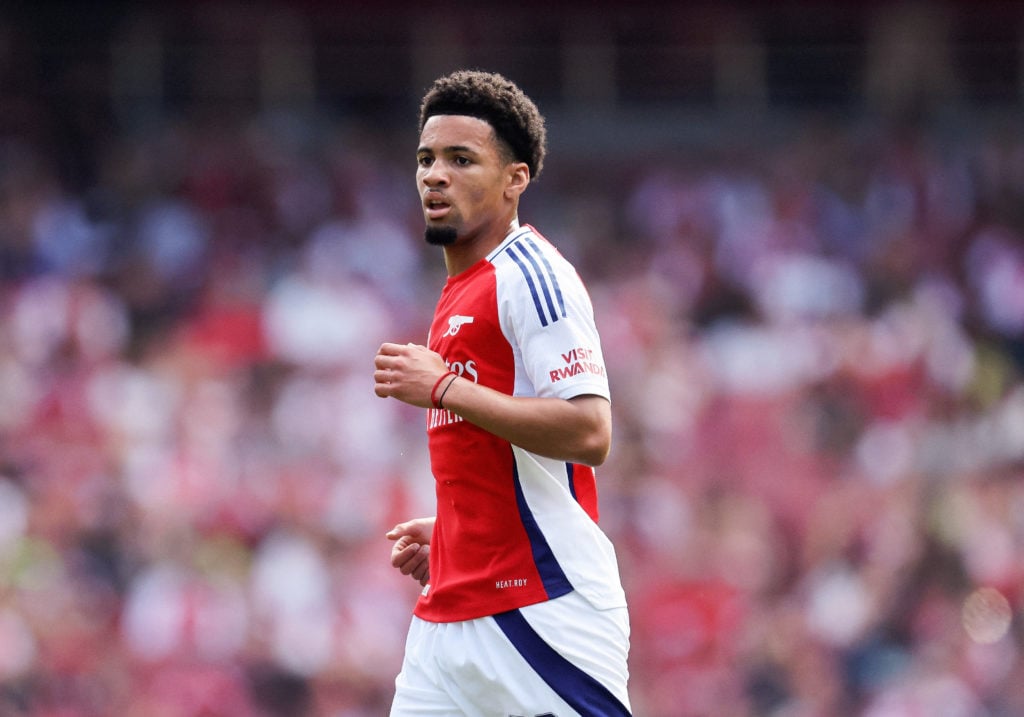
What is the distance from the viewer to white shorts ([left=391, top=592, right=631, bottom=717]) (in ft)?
13.6

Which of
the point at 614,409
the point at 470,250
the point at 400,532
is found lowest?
the point at 400,532

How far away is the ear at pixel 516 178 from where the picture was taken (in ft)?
14.6

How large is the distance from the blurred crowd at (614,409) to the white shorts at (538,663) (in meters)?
5.81

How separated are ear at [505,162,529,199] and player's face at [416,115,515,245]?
0.08 ft

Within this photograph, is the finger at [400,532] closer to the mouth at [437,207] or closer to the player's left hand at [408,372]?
the player's left hand at [408,372]

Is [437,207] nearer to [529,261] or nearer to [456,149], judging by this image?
[456,149]

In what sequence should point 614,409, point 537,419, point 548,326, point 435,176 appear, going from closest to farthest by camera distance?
1. point 537,419
2. point 548,326
3. point 435,176
4. point 614,409

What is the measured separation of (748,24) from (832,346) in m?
4.44

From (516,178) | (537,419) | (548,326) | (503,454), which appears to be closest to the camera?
(537,419)

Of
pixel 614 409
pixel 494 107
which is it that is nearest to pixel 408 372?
pixel 494 107

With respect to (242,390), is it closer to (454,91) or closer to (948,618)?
(948,618)

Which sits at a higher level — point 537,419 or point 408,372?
point 408,372

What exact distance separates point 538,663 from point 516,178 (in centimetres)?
138

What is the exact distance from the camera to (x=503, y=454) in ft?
13.8
